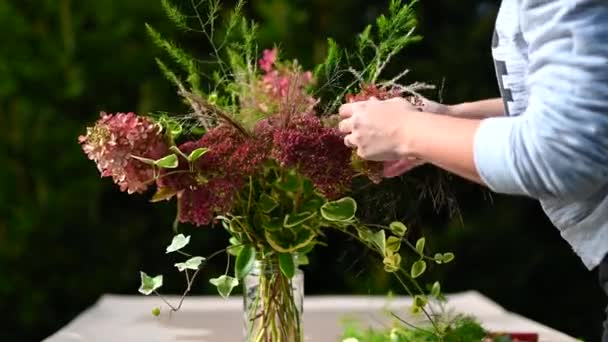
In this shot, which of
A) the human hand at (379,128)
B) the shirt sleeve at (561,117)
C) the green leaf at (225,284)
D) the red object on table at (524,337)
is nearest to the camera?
the shirt sleeve at (561,117)

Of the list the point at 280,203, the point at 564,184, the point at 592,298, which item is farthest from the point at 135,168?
the point at 592,298

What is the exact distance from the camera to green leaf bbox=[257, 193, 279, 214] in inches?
42.9

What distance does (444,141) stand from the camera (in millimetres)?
887

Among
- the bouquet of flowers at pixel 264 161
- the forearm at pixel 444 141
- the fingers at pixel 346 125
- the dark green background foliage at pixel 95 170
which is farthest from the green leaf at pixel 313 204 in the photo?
the dark green background foliage at pixel 95 170

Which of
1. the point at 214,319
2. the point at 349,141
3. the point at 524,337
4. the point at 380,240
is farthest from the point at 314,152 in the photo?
the point at 214,319

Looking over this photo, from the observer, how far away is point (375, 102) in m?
0.97

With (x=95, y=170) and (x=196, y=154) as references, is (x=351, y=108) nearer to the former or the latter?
(x=196, y=154)

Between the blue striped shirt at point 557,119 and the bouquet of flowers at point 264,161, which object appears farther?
the bouquet of flowers at point 264,161

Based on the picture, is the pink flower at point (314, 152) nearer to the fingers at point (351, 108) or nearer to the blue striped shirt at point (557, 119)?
the fingers at point (351, 108)

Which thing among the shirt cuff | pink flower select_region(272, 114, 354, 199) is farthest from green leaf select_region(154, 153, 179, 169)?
the shirt cuff

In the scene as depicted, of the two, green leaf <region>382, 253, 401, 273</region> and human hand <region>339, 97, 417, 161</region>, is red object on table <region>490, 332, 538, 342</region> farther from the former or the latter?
human hand <region>339, 97, 417, 161</region>

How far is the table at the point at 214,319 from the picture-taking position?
1489mm

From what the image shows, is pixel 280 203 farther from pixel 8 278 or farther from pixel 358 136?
pixel 8 278

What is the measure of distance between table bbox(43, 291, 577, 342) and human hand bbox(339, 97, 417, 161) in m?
0.55
